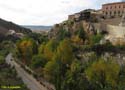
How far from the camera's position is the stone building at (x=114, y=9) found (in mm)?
112838

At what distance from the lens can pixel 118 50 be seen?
77.1 meters

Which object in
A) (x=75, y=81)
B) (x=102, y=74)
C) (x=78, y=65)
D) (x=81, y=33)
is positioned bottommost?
(x=75, y=81)

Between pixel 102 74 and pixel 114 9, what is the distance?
56375mm

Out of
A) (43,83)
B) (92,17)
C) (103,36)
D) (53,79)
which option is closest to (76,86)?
(53,79)

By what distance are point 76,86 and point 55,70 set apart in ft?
32.8

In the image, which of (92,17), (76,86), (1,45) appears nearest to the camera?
(76,86)

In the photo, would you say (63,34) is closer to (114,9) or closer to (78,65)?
(114,9)

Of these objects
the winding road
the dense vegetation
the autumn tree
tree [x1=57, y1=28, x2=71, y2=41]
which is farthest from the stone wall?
the autumn tree

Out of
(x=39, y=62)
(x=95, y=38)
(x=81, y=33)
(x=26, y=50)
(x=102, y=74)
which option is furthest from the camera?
(x=26, y=50)

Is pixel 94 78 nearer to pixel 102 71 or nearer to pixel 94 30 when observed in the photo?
pixel 102 71

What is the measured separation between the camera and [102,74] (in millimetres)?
60969

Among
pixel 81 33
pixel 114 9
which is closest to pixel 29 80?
pixel 81 33

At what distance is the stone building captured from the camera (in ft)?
370

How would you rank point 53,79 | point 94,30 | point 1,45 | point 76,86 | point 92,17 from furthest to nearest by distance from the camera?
point 1,45 → point 92,17 → point 94,30 → point 53,79 → point 76,86
